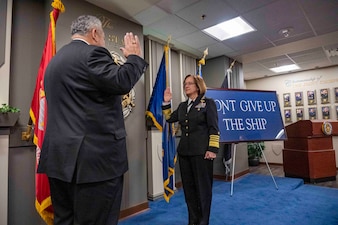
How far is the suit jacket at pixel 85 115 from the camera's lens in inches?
33.3

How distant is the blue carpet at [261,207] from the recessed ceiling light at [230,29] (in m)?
2.35

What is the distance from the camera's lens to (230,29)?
311 cm

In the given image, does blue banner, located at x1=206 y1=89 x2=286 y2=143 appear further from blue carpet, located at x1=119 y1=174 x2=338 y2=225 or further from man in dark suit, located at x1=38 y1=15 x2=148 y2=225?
man in dark suit, located at x1=38 y1=15 x2=148 y2=225

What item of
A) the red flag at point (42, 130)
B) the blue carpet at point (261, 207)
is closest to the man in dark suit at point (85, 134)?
the red flag at point (42, 130)

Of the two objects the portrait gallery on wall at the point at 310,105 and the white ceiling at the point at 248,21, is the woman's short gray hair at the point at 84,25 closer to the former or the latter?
the white ceiling at the point at 248,21

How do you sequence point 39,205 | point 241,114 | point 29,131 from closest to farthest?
point 39,205 < point 29,131 < point 241,114

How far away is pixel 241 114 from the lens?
124 inches

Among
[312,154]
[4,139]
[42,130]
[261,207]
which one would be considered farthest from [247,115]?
[4,139]

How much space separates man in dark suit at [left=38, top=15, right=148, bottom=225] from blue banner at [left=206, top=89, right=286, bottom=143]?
7.24 ft

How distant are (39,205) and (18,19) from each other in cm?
163

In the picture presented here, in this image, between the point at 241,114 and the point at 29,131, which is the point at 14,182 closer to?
the point at 29,131

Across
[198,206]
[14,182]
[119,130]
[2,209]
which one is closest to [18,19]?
[14,182]

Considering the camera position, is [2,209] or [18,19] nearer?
[2,209]

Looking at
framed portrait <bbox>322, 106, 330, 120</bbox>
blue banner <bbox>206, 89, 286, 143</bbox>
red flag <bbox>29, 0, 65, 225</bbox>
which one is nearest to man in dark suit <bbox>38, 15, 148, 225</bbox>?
red flag <bbox>29, 0, 65, 225</bbox>
